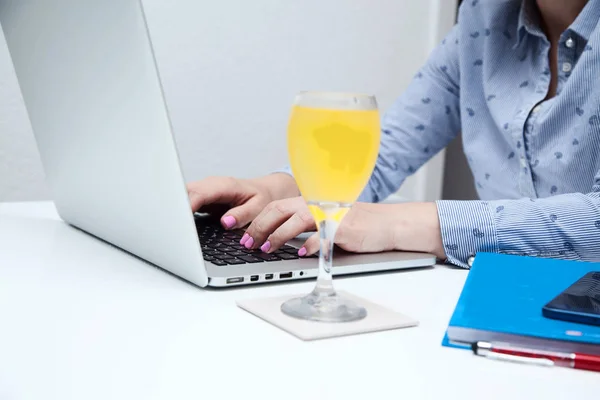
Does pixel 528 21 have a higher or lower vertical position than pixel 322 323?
higher

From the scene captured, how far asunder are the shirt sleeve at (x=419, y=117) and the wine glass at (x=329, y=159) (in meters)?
0.84

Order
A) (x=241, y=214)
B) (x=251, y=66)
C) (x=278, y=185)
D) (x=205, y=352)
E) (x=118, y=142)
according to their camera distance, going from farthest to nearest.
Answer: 1. (x=251, y=66)
2. (x=278, y=185)
3. (x=241, y=214)
4. (x=118, y=142)
5. (x=205, y=352)

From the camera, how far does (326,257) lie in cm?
60

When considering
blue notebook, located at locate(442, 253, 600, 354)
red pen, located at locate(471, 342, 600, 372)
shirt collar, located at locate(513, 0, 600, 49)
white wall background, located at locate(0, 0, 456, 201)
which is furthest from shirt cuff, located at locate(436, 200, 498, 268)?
white wall background, located at locate(0, 0, 456, 201)

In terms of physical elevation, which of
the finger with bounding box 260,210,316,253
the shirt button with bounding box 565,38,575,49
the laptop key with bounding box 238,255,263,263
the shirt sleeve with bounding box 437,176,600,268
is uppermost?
the shirt button with bounding box 565,38,575,49

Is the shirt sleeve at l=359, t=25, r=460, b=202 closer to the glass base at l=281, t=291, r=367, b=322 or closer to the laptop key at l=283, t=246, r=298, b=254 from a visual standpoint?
the laptop key at l=283, t=246, r=298, b=254

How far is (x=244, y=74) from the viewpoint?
7.42ft

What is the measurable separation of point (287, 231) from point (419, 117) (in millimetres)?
775

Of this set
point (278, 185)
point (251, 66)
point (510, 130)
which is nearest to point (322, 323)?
point (278, 185)

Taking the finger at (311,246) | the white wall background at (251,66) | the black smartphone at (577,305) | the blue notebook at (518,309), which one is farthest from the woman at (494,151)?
the white wall background at (251,66)

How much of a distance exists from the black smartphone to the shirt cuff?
25 centimetres

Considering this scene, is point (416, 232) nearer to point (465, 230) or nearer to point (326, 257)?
point (465, 230)

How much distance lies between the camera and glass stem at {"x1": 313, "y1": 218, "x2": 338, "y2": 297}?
604 mm

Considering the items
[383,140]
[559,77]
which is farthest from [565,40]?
[383,140]
